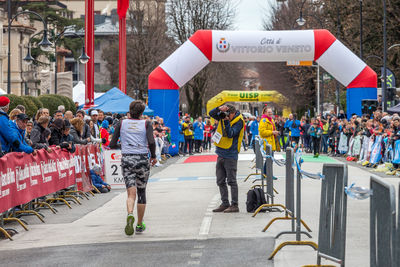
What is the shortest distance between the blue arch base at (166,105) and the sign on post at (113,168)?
41.6ft

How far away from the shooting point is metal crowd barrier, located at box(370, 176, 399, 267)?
441 cm

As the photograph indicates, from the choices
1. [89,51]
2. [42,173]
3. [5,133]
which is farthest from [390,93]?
[5,133]

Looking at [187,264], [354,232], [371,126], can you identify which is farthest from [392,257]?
[371,126]

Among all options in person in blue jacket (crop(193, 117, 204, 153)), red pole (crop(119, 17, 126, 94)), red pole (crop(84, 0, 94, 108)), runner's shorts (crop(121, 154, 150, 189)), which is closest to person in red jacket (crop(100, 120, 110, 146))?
red pole (crop(84, 0, 94, 108))

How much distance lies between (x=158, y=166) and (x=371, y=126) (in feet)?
24.6

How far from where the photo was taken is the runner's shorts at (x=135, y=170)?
33.6 feet

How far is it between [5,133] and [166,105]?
19.9 m

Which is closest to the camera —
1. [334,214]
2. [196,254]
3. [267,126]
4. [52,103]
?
[334,214]

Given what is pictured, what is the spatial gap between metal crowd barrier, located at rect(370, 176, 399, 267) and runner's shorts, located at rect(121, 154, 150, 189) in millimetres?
5553

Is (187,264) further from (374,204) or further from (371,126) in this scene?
(371,126)

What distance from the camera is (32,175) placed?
12.4 metres

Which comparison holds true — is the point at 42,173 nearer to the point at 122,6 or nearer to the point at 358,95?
the point at 358,95

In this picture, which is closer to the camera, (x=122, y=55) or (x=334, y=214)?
(x=334, y=214)

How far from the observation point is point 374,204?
4.96 m
